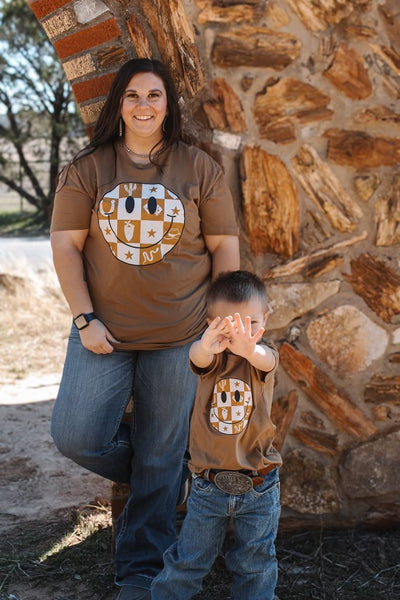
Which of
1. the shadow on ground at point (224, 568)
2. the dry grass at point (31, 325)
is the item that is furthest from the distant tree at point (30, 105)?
the shadow on ground at point (224, 568)

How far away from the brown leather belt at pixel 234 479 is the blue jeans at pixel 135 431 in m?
0.44

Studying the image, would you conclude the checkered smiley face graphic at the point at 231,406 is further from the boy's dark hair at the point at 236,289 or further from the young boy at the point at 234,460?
the boy's dark hair at the point at 236,289

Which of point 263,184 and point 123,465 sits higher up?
point 263,184

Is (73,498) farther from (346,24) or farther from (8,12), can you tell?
(8,12)

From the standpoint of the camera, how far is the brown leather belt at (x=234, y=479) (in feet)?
6.89

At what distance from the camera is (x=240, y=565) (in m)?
2.18

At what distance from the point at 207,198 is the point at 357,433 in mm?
1105

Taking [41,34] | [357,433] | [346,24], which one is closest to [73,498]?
[357,433]

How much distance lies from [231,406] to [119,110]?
3.52 feet

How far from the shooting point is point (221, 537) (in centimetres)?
218

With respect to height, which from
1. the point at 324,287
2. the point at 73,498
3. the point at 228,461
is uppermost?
the point at 324,287

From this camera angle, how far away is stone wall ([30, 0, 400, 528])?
265 centimetres

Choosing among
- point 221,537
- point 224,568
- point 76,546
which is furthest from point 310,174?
point 76,546

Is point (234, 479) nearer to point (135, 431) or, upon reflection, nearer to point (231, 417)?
point (231, 417)
